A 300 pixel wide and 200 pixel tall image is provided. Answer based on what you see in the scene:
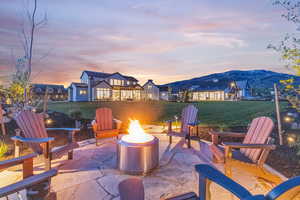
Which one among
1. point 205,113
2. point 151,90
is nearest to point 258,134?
point 205,113

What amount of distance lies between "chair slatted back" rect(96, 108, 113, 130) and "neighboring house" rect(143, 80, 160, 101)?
32.9 meters

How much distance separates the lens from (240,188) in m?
1.14

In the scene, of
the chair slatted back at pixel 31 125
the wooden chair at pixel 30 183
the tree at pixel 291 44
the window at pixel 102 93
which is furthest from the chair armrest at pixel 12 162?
the window at pixel 102 93

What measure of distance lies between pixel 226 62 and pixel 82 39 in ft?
38.5

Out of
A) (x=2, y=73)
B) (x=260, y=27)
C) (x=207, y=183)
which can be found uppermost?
(x=260, y=27)

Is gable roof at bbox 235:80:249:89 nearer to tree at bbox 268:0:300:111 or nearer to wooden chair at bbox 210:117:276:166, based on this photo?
tree at bbox 268:0:300:111

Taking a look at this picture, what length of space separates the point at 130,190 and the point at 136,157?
156 cm

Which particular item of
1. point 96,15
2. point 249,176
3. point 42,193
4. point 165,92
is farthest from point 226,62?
point 165,92

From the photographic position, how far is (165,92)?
39406mm

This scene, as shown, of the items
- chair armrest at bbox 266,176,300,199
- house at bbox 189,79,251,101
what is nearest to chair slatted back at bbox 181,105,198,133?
chair armrest at bbox 266,176,300,199

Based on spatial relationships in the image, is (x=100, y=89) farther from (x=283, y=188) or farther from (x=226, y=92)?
(x=283, y=188)

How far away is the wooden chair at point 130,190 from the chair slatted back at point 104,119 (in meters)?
3.51

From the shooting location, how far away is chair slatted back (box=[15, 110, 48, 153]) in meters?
2.92

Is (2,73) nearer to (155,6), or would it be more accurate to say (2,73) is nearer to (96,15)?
(96,15)
